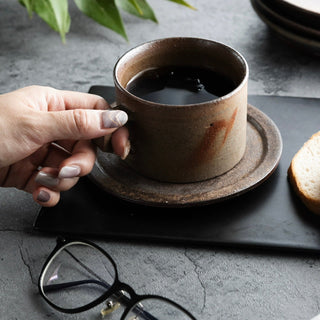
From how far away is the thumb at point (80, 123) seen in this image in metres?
0.58

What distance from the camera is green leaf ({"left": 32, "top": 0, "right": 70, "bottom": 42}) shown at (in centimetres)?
94

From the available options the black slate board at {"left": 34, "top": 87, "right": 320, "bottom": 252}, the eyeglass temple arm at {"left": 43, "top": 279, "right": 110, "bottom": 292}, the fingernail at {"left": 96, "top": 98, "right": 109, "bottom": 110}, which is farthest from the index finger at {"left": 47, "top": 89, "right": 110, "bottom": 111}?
the eyeglass temple arm at {"left": 43, "top": 279, "right": 110, "bottom": 292}

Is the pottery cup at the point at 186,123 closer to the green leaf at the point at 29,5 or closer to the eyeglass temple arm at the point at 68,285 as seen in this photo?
the eyeglass temple arm at the point at 68,285

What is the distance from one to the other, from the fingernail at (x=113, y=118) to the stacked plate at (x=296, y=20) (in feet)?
1.32

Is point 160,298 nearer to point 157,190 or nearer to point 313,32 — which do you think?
point 157,190

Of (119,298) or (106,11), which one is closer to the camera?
(119,298)

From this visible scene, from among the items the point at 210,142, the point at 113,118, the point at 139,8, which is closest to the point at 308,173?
the point at 210,142

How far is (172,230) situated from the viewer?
1.96 feet

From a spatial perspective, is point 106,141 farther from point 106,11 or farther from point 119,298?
point 106,11

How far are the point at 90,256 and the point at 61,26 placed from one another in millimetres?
525

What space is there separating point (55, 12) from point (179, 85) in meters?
0.39

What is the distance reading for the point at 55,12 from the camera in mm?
944

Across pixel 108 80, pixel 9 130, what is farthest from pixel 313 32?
pixel 9 130

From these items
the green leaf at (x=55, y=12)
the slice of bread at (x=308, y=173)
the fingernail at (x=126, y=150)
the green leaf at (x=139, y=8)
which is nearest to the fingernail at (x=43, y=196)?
the fingernail at (x=126, y=150)
